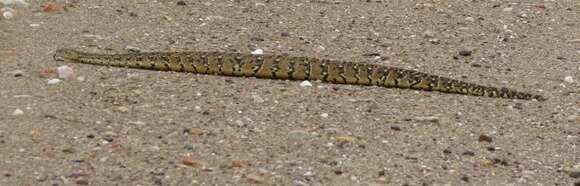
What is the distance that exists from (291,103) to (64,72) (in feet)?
8.22

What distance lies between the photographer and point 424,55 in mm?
13695

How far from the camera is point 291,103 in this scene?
446 inches

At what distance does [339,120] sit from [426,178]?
163 cm

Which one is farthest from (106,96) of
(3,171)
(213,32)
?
(213,32)

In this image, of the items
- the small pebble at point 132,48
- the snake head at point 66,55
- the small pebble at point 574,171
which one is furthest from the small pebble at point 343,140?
the small pebble at point 132,48

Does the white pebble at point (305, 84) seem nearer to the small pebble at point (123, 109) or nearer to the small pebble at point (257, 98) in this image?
the small pebble at point (257, 98)

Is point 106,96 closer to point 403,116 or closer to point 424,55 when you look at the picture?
point 403,116

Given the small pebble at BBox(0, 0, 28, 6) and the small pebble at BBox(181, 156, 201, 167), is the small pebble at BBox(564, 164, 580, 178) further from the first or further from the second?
the small pebble at BBox(0, 0, 28, 6)

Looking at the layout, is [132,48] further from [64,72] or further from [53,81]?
[53,81]

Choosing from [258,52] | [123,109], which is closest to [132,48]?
[258,52]

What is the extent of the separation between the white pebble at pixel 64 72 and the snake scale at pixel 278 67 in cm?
44

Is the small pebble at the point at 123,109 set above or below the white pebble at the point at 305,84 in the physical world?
above

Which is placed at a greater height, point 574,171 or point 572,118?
point 574,171

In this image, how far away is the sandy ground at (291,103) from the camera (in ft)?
30.9
